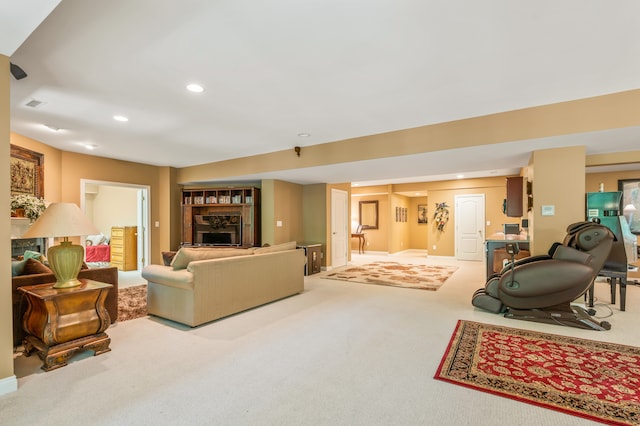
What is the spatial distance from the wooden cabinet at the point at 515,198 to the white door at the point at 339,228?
3717 millimetres

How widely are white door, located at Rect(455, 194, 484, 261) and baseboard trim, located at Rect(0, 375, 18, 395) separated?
957cm

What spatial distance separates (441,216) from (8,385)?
9.65m

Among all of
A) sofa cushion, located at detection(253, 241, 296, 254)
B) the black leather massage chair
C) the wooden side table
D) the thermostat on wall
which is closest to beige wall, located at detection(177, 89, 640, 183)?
the thermostat on wall

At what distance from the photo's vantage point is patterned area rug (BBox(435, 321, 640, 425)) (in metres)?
2.00

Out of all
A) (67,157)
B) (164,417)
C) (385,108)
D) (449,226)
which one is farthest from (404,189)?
(164,417)

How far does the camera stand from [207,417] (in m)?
1.88

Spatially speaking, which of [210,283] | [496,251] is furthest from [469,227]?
[210,283]

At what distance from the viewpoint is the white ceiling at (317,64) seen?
198cm

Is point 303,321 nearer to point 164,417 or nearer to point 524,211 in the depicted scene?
point 164,417

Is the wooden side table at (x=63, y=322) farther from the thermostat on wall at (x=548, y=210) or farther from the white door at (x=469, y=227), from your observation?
the white door at (x=469, y=227)

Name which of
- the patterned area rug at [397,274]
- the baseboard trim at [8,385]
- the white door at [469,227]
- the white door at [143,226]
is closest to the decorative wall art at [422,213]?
the white door at [469,227]

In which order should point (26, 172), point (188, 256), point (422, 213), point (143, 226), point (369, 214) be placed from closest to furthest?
point (188, 256) < point (26, 172) < point (143, 226) < point (369, 214) < point (422, 213)

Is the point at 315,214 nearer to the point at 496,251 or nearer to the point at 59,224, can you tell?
the point at 496,251

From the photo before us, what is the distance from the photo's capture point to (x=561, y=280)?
336 centimetres
